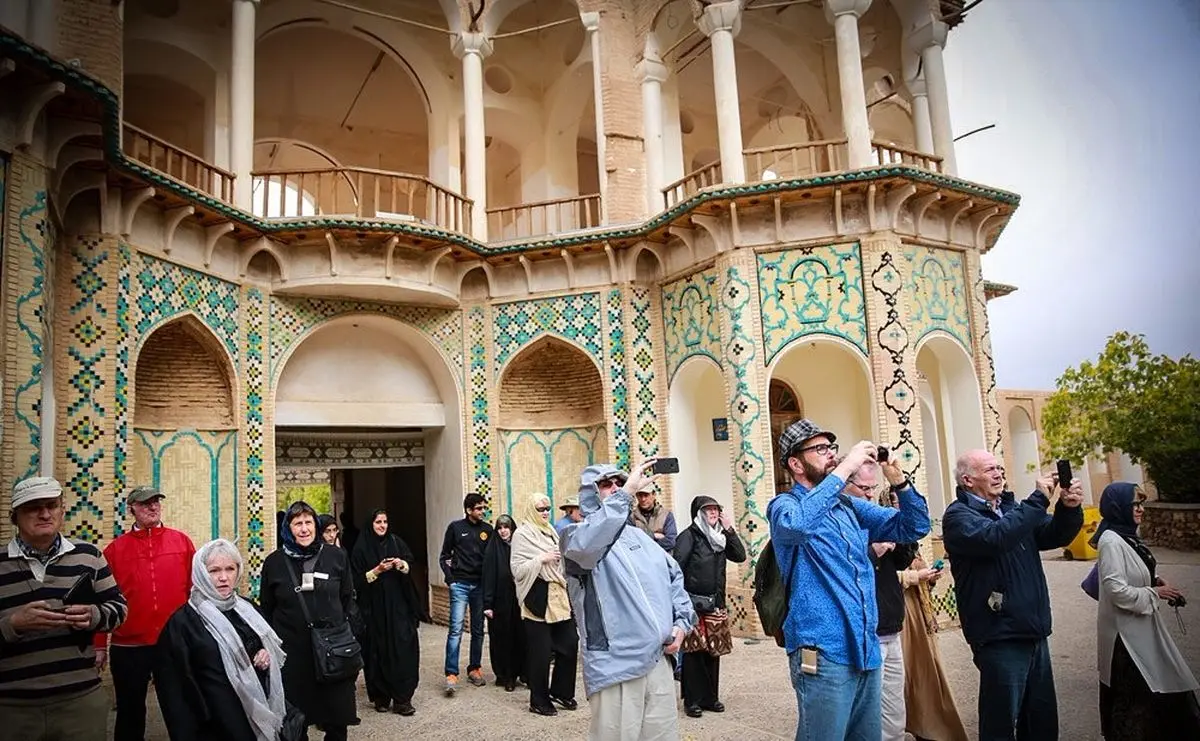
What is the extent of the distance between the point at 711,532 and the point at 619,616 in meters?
2.82

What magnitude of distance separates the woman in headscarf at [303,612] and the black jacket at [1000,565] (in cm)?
364

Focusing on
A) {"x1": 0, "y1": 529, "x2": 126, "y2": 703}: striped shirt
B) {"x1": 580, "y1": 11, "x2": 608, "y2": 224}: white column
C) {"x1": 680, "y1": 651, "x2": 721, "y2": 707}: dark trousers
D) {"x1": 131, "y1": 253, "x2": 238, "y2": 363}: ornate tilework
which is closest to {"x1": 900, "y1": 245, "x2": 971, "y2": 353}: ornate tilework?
{"x1": 580, "y1": 11, "x2": 608, "y2": 224}: white column

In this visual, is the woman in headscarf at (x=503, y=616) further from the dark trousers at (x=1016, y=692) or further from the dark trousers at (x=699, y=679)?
the dark trousers at (x=1016, y=692)

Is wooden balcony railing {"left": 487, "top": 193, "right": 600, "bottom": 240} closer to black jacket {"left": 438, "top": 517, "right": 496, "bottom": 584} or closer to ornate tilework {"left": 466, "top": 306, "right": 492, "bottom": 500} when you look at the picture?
ornate tilework {"left": 466, "top": 306, "right": 492, "bottom": 500}

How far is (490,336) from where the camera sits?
12.1 metres

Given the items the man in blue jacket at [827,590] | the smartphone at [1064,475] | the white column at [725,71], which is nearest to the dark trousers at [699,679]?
the man in blue jacket at [827,590]

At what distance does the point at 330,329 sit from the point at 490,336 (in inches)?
90.6

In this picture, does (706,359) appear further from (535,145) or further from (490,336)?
(535,145)

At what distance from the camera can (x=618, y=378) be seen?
38.3 ft

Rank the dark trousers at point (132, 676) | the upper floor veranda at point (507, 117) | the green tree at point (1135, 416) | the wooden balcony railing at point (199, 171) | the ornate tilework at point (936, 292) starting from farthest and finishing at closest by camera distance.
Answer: the ornate tilework at point (936, 292) < the upper floor veranda at point (507, 117) < the wooden balcony railing at point (199, 171) < the green tree at point (1135, 416) < the dark trousers at point (132, 676)

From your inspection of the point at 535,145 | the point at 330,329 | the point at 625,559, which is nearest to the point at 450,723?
the point at 625,559

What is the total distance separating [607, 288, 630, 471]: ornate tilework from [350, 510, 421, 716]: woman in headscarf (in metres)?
4.90

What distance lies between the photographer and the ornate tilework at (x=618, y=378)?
11.5 meters

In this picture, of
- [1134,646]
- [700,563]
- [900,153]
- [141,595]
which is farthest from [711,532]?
[900,153]
